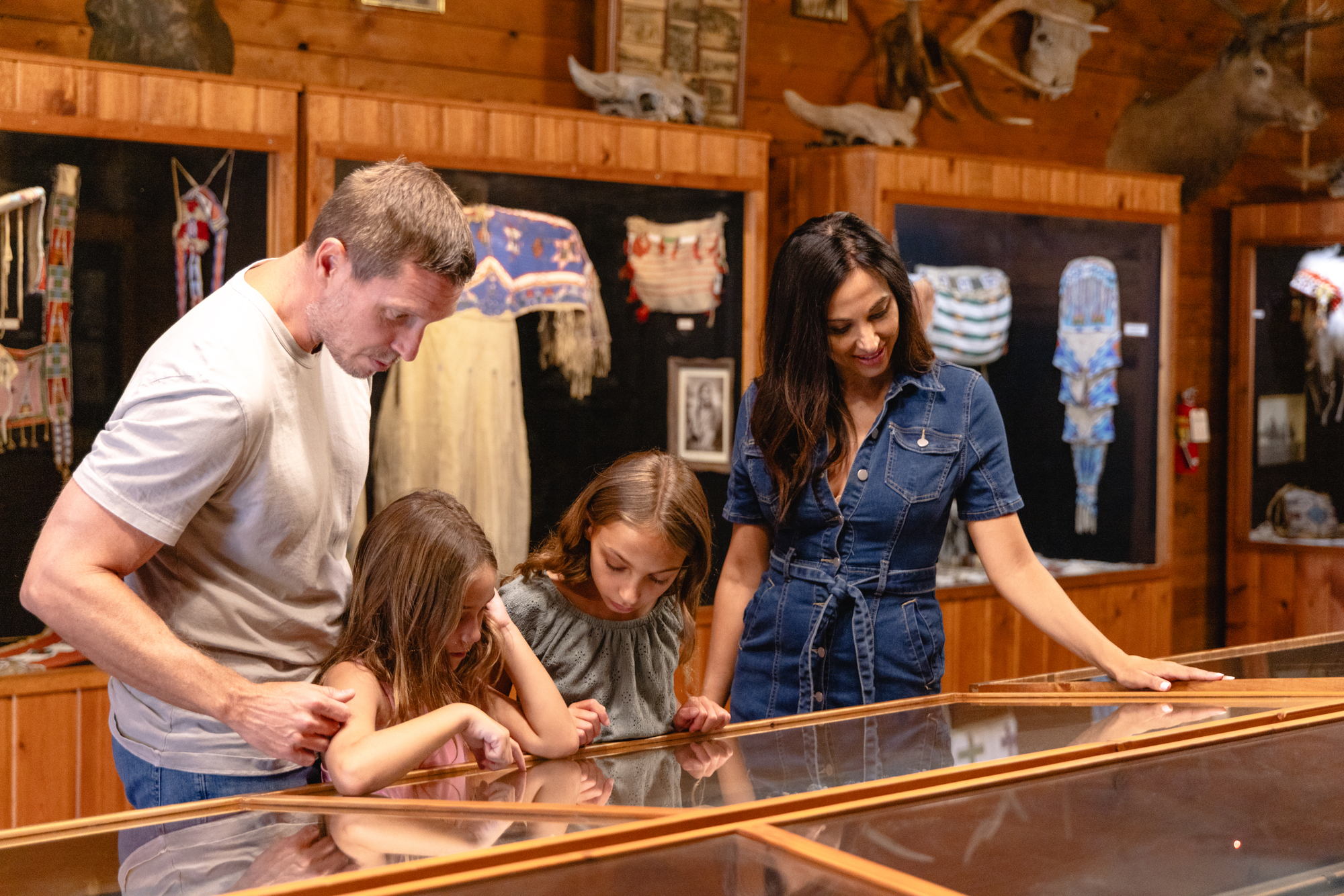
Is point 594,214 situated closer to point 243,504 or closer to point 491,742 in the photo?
point 243,504

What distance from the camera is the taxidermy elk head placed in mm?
5934

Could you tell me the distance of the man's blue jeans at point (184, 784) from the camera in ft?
5.33

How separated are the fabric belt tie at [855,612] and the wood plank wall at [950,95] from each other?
9.52ft

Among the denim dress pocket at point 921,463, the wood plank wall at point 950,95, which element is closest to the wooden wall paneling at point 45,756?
the wood plank wall at point 950,95

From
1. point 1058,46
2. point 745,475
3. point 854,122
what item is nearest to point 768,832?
point 745,475

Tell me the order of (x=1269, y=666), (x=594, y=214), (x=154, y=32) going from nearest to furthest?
(x=1269, y=666)
(x=154, y=32)
(x=594, y=214)

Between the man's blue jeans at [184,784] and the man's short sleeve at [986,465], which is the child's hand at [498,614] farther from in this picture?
the man's short sleeve at [986,465]

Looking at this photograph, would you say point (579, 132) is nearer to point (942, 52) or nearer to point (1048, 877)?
point (942, 52)

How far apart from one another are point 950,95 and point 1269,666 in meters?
4.11

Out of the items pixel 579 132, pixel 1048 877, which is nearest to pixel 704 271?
pixel 579 132

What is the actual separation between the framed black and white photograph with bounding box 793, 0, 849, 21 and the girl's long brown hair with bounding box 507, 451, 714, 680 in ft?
11.9

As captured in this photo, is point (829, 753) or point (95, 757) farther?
point (95, 757)

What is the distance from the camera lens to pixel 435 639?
1778mm

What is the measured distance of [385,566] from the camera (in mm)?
1796
